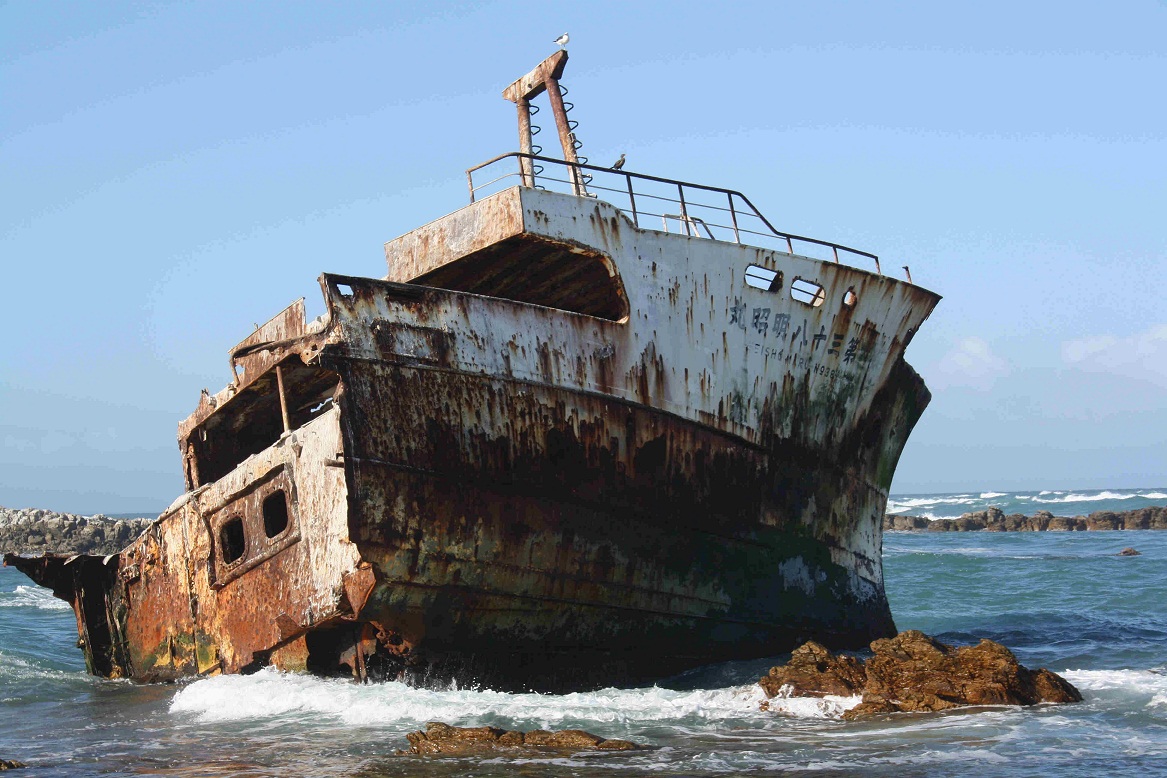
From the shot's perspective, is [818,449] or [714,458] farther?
[818,449]

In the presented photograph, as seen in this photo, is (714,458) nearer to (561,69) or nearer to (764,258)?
(764,258)

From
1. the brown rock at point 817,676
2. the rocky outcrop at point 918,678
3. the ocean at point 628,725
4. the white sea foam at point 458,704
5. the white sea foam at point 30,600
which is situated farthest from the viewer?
the white sea foam at point 30,600

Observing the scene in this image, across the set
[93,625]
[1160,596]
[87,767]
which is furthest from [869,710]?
[1160,596]

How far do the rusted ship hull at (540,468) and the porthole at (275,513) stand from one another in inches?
1.2

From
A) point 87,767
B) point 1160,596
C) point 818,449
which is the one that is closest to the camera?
point 87,767

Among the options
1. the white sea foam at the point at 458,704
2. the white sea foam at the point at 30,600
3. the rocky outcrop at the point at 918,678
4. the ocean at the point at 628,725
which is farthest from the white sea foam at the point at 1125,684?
the white sea foam at the point at 30,600

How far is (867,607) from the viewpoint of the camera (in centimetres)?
1341

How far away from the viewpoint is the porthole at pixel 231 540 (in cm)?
1130

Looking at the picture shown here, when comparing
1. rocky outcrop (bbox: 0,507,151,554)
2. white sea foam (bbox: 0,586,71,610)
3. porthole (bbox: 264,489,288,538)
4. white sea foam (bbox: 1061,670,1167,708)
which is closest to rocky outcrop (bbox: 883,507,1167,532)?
white sea foam (bbox: 0,586,71,610)

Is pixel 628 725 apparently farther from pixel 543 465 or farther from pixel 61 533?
pixel 61 533

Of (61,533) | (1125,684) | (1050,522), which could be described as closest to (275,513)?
(1125,684)

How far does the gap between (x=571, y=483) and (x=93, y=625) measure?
25.3ft

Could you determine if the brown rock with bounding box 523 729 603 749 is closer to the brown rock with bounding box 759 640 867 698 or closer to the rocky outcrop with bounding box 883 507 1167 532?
the brown rock with bounding box 759 640 867 698

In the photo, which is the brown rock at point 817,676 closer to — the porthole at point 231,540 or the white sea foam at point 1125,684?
the white sea foam at point 1125,684
